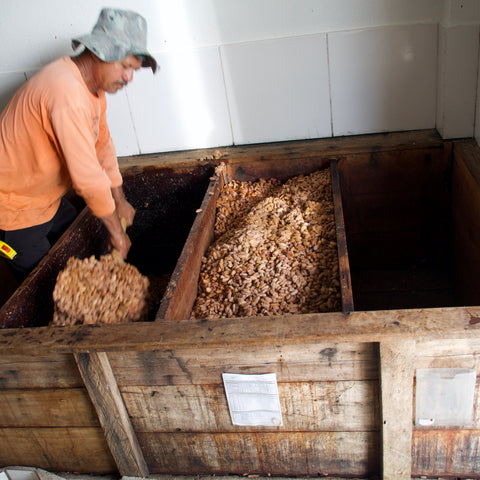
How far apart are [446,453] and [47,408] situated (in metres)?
1.29

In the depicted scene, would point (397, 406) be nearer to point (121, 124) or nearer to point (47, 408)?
point (47, 408)

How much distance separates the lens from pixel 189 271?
191 cm

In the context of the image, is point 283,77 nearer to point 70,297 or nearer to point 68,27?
point 68,27

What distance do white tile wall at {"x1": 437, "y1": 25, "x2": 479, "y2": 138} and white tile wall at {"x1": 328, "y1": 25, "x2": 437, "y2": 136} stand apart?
0.25ft

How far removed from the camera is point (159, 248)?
10.1 feet

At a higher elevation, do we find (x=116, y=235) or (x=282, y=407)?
(x=116, y=235)

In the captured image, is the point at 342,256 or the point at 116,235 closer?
the point at 342,256

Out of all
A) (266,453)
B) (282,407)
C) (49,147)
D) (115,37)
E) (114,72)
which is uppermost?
(115,37)

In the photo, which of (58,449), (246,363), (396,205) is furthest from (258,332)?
(396,205)

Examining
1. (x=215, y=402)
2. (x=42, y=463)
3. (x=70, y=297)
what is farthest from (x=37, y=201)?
(x=215, y=402)

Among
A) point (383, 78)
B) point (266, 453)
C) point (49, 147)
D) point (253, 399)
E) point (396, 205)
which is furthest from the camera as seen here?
point (396, 205)

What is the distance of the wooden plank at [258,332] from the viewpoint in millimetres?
1296

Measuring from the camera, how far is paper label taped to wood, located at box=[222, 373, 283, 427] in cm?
144

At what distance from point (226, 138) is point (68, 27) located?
1063mm
